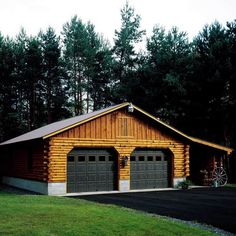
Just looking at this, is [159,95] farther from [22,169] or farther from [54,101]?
[22,169]

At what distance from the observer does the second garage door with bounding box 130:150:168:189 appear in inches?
1001

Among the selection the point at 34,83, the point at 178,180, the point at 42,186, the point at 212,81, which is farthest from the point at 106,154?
the point at 34,83

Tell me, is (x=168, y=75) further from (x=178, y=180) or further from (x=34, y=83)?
(x=34, y=83)

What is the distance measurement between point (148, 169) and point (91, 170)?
437 cm

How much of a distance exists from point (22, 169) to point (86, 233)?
18.3 metres

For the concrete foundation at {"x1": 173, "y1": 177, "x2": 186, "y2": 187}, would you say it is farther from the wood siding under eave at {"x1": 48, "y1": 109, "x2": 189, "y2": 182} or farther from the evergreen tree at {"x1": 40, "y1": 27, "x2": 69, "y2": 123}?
the evergreen tree at {"x1": 40, "y1": 27, "x2": 69, "y2": 123}

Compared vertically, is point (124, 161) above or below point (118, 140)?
below

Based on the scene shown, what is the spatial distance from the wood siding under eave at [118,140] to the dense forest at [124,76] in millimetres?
12879

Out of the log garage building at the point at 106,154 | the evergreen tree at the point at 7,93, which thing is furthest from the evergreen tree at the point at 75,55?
the log garage building at the point at 106,154

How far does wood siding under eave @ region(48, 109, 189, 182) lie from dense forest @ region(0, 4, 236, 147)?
12879mm

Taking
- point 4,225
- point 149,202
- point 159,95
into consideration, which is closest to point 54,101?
point 159,95

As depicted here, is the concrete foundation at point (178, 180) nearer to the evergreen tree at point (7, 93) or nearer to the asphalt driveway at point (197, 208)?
the asphalt driveway at point (197, 208)

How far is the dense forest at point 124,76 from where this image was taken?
128ft

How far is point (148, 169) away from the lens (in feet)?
85.3
